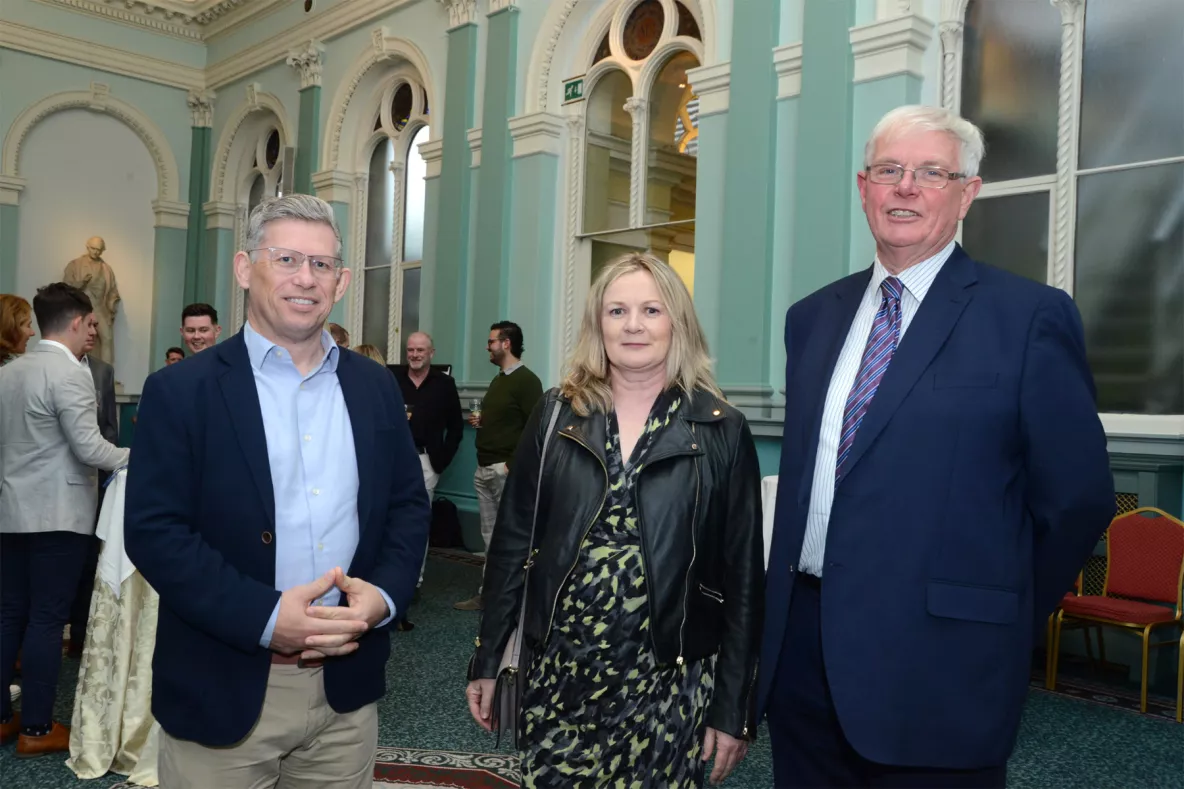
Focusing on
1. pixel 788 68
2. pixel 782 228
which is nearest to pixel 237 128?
pixel 788 68

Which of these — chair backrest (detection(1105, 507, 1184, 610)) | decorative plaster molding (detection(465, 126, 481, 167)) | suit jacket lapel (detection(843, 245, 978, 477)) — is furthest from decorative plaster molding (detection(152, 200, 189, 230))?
suit jacket lapel (detection(843, 245, 978, 477))

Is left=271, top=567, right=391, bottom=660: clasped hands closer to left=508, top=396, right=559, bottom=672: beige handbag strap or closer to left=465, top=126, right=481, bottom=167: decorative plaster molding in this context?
left=508, top=396, right=559, bottom=672: beige handbag strap

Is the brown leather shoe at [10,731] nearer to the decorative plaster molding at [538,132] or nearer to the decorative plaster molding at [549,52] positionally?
the decorative plaster molding at [538,132]

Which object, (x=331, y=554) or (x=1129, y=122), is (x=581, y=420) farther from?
(x=1129, y=122)

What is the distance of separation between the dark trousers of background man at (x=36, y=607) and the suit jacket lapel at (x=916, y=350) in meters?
3.11

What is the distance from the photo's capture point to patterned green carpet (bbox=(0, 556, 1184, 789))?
3.37 m

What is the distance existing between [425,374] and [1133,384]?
171 inches

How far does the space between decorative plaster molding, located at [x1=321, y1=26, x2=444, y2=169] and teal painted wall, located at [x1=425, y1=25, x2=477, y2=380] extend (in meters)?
0.31

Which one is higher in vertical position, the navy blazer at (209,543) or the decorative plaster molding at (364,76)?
the decorative plaster molding at (364,76)

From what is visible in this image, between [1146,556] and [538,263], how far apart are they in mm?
4960

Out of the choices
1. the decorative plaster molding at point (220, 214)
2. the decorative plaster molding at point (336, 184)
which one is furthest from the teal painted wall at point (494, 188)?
the decorative plaster molding at point (220, 214)

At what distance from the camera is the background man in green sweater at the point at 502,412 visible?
638 centimetres

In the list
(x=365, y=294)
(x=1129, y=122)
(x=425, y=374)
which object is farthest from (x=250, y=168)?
(x=1129, y=122)

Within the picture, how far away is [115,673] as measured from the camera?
11.2 feet
